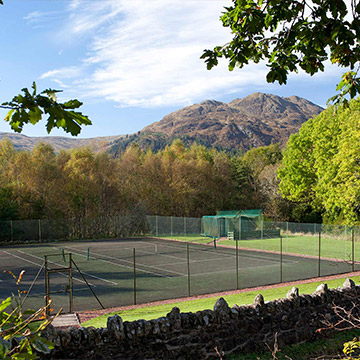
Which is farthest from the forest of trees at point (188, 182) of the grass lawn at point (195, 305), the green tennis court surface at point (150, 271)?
the grass lawn at point (195, 305)

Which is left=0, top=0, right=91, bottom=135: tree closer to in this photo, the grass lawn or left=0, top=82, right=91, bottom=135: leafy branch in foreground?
left=0, top=82, right=91, bottom=135: leafy branch in foreground

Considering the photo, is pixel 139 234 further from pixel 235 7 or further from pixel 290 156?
pixel 235 7

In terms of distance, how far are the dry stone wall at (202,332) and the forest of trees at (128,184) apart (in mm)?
34498

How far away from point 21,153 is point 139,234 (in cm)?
1418

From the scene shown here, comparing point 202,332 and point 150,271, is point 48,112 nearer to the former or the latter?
point 202,332

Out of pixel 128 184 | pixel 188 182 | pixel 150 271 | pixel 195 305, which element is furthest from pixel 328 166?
pixel 195 305

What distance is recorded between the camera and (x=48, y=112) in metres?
1.99

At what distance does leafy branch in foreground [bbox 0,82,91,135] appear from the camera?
1.97 metres

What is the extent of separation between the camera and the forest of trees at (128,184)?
137ft

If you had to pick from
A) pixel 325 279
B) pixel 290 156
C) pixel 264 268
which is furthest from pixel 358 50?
pixel 290 156

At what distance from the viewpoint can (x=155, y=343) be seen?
7941 millimetres

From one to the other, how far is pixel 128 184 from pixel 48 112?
150ft

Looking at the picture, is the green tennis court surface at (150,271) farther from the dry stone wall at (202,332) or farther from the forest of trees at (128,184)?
the forest of trees at (128,184)

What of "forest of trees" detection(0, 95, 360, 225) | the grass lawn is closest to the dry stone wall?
the grass lawn
